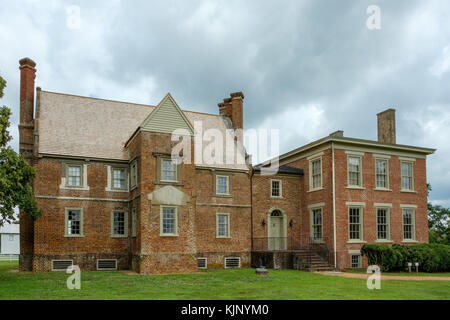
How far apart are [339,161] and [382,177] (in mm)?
3726

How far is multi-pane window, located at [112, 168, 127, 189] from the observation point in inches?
1050

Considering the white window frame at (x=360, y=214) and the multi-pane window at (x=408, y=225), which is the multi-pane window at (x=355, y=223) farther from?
the multi-pane window at (x=408, y=225)

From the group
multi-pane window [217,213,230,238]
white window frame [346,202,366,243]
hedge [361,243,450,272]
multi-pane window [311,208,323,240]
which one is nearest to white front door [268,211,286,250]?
multi-pane window [311,208,323,240]

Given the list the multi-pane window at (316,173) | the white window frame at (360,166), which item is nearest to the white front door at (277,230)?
the multi-pane window at (316,173)

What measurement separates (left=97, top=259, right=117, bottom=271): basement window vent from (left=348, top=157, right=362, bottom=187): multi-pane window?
1526 centimetres

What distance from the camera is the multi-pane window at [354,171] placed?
27.5 meters

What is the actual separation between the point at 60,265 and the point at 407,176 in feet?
74.8

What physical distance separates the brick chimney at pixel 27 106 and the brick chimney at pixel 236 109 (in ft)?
44.6

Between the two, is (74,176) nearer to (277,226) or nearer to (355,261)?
(277,226)

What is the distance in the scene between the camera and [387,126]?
31.2m

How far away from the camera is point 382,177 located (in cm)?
2861

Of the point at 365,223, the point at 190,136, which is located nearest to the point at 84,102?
the point at 190,136

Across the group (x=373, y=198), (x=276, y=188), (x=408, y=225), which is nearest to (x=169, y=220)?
(x=276, y=188)

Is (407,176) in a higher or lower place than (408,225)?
higher
